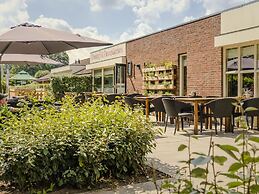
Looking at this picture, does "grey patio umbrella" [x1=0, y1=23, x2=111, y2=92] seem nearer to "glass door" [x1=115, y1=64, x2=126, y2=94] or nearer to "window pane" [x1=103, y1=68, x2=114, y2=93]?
"glass door" [x1=115, y1=64, x2=126, y2=94]

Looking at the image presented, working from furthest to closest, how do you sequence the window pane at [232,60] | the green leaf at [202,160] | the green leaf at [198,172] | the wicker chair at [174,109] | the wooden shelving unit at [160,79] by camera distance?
the wooden shelving unit at [160,79] → the window pane at [232,60] → the wicker chair at [174,109] → the green leaf at [198,172] → the green leaf at [202,160]

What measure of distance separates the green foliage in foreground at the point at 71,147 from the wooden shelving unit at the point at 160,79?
9.56 meters

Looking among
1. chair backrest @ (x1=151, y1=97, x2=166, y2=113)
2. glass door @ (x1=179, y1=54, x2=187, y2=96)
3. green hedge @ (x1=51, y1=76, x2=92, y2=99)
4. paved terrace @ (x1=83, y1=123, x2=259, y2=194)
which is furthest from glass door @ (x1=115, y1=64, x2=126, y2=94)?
paved terrace @ (x1=83, y1=123, x2=259, y2=194)

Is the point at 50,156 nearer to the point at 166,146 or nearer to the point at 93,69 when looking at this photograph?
the point at 166,146

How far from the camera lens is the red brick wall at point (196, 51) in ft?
37.0

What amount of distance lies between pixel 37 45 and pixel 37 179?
238 inches

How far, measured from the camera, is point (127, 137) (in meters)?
4.09

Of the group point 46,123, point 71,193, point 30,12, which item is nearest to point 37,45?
point 46,123

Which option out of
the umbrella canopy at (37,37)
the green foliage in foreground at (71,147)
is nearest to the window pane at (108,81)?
the umbrella canopy at (37,37)

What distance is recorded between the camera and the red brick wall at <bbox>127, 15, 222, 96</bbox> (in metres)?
11.3

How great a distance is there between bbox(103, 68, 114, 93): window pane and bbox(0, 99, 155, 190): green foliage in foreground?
1599 centimetres

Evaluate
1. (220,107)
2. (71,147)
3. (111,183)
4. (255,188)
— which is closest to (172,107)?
(220,107)

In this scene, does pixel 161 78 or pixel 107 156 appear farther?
pixel 161 78

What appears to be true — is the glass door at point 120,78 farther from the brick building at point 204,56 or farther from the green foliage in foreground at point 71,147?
the green foliage in foreground at point 71,147
